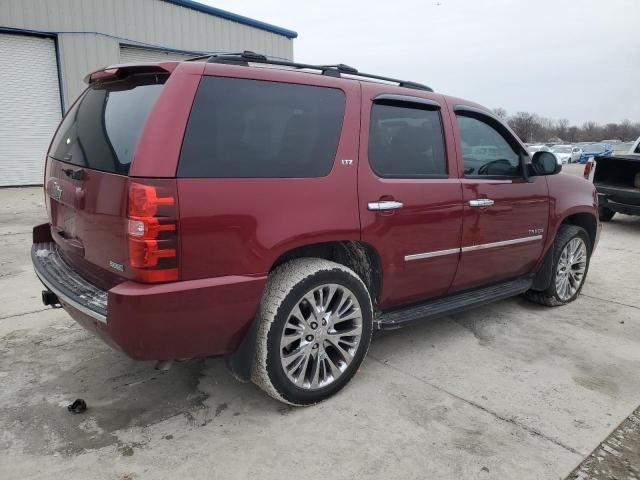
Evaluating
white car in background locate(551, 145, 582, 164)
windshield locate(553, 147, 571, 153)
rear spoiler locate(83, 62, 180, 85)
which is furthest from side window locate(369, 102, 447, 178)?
windshield locate(553, 147, 571, 153)

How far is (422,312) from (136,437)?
1.89 m

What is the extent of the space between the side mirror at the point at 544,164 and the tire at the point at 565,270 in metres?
0.75

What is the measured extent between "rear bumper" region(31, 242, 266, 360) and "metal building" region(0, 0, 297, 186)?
12.4 m

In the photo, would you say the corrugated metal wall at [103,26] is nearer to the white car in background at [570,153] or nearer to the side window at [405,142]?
the side window at [405,142]

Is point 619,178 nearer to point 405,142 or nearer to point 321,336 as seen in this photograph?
point 405,142

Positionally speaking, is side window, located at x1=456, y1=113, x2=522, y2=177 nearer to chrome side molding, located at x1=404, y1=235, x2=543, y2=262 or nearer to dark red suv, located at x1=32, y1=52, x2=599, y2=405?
dark red suv, located at x1=32, y1=52, x2=599, y2=405

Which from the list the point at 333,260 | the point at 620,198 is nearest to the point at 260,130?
the point at 333,260

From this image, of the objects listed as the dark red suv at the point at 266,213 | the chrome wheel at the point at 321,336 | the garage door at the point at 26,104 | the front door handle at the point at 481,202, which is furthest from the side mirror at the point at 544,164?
the garage door at the point at 26,104

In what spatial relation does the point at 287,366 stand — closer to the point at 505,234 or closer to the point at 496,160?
the point at 505,234

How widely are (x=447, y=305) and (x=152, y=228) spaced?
2.17 m

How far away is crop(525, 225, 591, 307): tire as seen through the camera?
15.0 feet

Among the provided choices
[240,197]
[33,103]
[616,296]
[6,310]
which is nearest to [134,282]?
[240,197]

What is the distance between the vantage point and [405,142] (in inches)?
132

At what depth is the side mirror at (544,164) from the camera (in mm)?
4145
